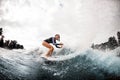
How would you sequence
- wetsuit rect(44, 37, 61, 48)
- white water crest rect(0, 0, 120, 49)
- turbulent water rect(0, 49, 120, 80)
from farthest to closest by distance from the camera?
white water crest rect(0, 0, 120, 49) → wetsuit rect(44, 37, 61, 48) → turbulent water rect(0, 49, 120, 80)

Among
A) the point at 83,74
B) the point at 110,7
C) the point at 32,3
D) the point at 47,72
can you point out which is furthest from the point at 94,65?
the point at 32,3

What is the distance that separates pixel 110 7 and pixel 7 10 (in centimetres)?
269

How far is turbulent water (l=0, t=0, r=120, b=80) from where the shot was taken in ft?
24.1

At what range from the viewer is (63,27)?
25.8 ft

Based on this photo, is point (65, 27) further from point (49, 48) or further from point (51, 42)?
point (49, 48)

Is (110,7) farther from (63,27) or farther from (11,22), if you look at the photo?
(11,22)

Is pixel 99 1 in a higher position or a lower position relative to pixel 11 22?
higher

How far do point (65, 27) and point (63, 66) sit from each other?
116 cm

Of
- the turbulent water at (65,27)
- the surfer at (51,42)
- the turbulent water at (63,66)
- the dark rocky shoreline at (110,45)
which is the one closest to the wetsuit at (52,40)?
the surfer at (51,42)

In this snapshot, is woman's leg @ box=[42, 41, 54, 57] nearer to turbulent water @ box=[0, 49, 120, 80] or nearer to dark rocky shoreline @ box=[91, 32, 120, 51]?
turbulent water @ box=[0, 49, 120, 80]

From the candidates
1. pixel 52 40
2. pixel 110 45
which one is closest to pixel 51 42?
pixel 52 40

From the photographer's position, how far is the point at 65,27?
25.9ft

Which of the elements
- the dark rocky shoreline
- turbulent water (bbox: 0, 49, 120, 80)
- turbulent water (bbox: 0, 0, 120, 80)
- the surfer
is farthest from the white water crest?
turbulent water (bbox: 0, 49, 120, 80)

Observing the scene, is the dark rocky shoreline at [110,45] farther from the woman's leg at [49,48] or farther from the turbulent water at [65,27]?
the woman's leg at [49,48]
